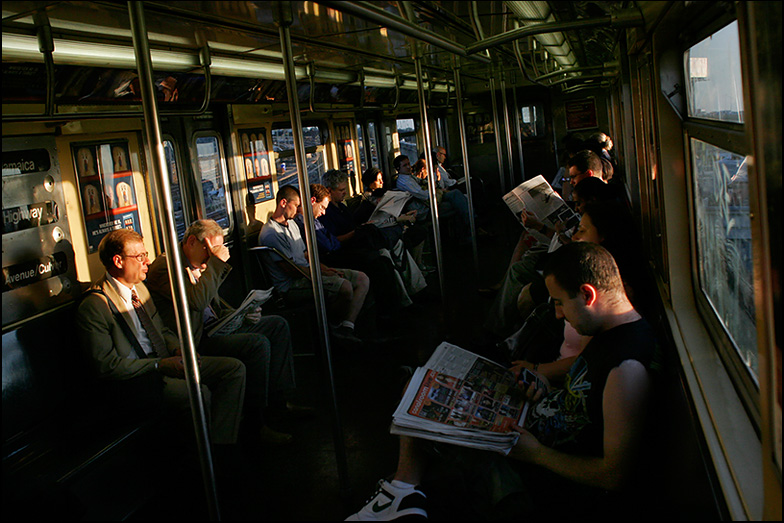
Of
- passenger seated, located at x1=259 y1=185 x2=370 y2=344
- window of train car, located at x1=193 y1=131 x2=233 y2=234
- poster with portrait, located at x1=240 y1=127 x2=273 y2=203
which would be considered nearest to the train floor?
passenger seated, located at x1=259 y1=185 x2=370 y2=344

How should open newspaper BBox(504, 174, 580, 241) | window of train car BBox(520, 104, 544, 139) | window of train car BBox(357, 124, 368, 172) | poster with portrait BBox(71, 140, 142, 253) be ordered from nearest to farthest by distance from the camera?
poster with portrait BBox(71, 140, 142, 253) → open newspaper BBox(504, 174, 580, 241) → window of train car BBox(357, 124, 368, 172) → window of train car BBox(520, 104, 544, 139)

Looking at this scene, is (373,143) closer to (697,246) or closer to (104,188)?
(104,188)

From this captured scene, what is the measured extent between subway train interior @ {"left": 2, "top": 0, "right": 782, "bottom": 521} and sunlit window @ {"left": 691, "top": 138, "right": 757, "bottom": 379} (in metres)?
0.02

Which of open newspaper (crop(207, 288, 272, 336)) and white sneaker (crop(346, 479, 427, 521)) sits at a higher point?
open newspaper (crop(207, 288, 272, 336))

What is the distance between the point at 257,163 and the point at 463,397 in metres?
4.74

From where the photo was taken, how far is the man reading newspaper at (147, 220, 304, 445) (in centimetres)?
374

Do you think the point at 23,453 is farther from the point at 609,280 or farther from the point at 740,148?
the point at 740,148

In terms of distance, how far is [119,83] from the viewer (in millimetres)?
3967

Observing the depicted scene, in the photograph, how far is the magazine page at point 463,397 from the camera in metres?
2.33

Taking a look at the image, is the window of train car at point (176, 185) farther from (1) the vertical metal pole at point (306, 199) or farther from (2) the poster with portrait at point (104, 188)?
(1) the vertical metal pole at point (306, 199)

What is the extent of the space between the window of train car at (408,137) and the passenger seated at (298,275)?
258 inches

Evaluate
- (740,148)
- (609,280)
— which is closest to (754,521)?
(740,148)

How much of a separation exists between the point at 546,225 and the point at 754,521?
404 centimetres

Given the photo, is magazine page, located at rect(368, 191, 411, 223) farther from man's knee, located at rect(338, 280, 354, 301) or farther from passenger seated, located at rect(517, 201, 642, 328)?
passenger seated, located at rect(517, 201, 642, 328)
